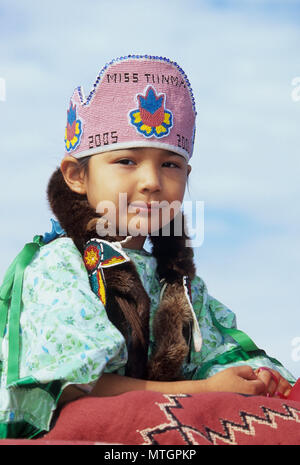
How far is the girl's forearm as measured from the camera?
2250 millimetres

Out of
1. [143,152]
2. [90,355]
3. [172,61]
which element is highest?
[172,61]

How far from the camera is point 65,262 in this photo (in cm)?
253

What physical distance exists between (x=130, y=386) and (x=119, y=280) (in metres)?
0.42

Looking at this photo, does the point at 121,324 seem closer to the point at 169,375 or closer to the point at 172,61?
the point at 169,375

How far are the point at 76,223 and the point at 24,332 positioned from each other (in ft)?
1.57

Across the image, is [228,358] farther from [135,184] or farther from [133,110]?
[133,110]

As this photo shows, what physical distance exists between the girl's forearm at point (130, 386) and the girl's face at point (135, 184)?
25.3 inches

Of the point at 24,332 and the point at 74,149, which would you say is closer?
the point at 24,332

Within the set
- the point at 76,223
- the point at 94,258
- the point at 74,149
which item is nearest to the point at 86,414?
the point at 94,258

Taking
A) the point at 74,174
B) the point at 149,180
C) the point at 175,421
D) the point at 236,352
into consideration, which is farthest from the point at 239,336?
the point at 175,421

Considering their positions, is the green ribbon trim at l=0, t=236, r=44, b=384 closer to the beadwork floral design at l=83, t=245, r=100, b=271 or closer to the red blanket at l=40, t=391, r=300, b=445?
the beadwork floral design at l=83, t=245, r=100, b=271

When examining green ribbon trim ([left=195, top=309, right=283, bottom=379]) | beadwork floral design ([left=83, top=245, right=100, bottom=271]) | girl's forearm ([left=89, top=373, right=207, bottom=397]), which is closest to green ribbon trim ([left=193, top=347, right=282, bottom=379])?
green ribbon trim ([left=195, top=309, right=283, bottom=379])

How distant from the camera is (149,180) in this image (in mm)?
2615
